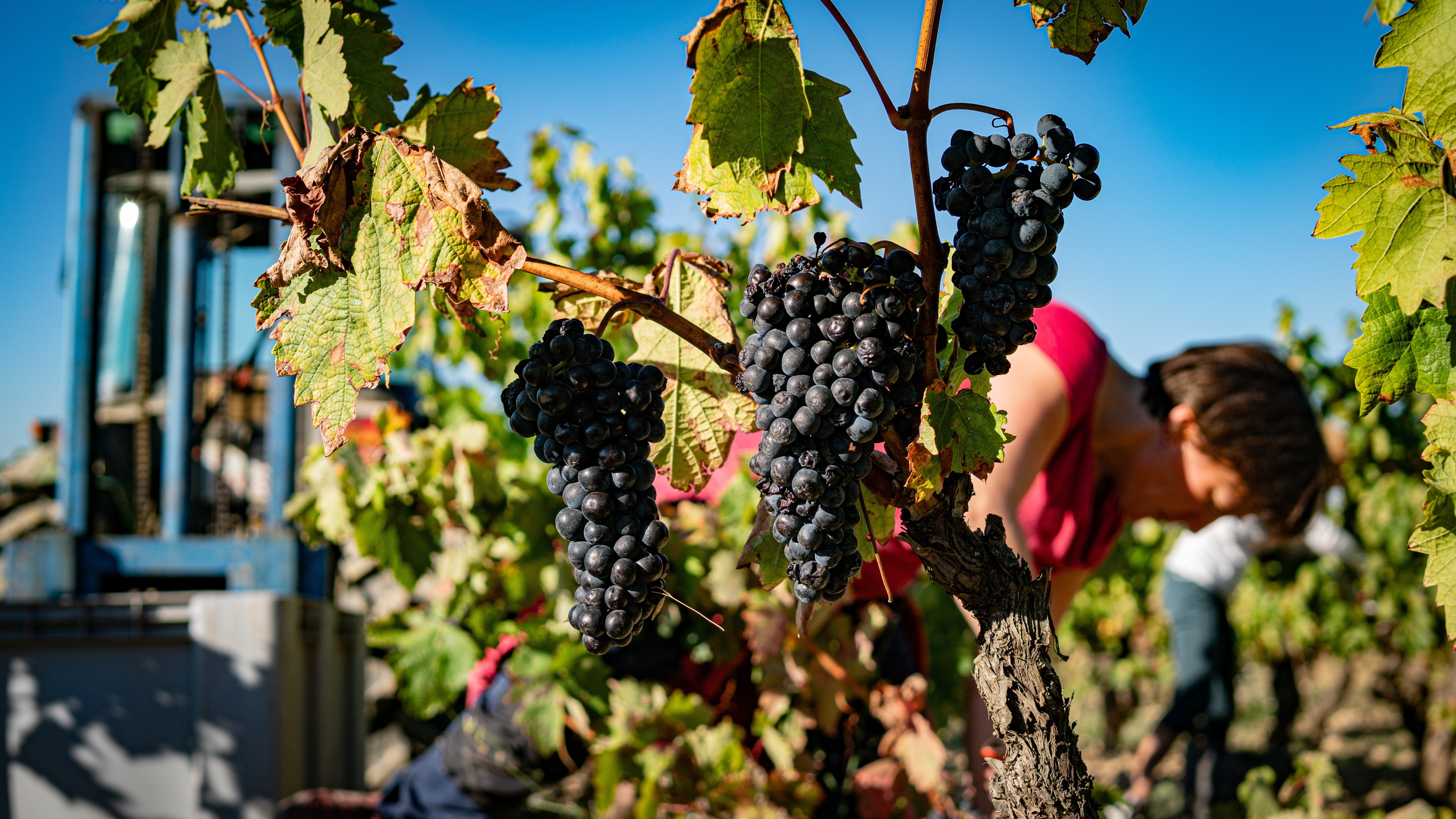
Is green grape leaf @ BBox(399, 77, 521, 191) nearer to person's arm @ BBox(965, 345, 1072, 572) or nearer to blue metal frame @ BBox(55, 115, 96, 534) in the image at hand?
person's arm @ BBox(965, 345, 1072, 572)

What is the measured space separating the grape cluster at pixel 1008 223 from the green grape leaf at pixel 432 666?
222 centimetres

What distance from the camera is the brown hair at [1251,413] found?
2.29 meters

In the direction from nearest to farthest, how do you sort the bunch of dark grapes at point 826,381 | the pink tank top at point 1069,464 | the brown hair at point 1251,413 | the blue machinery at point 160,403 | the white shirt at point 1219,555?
the bunch of dark grapes at point 826,381, the pink tank top at point 1069,464, the brown hair at point 1251,413, the blue machinery at point 160,403, the white shirt at point 1219,555

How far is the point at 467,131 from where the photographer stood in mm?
1126

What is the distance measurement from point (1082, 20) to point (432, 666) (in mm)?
2417

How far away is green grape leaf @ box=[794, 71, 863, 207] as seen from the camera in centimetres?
100

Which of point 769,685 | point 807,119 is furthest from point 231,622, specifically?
point 807,119

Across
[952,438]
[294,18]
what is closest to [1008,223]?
[952,438]

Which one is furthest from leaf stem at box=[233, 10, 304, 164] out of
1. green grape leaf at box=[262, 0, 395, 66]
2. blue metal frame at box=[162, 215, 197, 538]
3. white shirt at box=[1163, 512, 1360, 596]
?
white shirt at box=[1163, 512, 1360, 596]

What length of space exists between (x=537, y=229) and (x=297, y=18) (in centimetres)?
351

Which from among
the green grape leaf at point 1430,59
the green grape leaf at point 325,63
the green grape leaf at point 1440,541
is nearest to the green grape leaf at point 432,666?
the green grape leaf at point 325,63

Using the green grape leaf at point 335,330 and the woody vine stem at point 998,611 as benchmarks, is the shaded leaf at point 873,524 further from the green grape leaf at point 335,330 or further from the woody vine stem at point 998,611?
the green grape leaf at point 335,330

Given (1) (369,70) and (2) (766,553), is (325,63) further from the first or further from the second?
(2) (766,553)

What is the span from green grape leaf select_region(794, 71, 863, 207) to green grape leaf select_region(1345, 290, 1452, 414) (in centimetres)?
55
